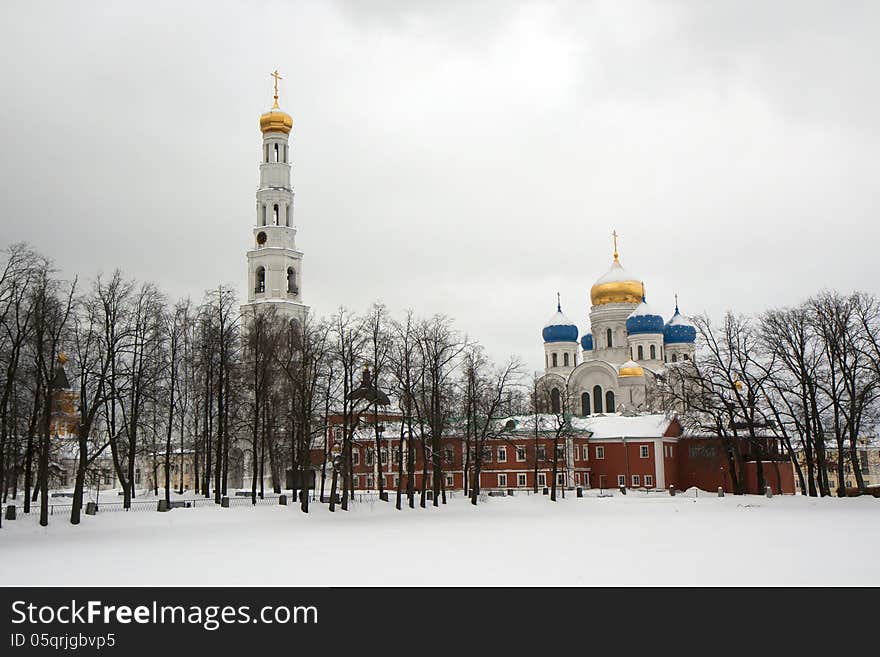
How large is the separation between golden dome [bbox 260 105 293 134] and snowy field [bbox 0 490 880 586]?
40002mm

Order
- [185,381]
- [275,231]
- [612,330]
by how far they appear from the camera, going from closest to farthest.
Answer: [185,381], [275,231], [612,330]

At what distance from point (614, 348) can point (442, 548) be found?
68.5 m

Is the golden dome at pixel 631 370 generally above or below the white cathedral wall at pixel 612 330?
below

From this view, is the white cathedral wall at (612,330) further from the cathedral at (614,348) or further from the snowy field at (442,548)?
the snowy field at (442,548)

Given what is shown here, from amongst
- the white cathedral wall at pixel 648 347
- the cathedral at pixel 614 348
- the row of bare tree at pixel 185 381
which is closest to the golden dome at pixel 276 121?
the row of bare tree at pixel 185 381

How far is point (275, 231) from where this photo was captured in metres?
70.8

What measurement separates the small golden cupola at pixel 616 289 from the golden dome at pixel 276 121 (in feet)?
123

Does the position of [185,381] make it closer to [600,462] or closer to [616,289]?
[600,462]

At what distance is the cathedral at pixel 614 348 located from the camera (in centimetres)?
8400

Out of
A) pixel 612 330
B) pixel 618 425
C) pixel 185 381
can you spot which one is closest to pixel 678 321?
pixel 612 330

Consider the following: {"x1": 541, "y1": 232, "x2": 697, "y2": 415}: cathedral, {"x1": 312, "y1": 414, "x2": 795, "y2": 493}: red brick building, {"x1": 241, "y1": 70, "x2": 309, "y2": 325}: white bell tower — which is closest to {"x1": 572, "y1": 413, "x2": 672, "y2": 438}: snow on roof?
{"x1": 312, "y1": 414, "x2": 795, "y2": 493}: red brick building
